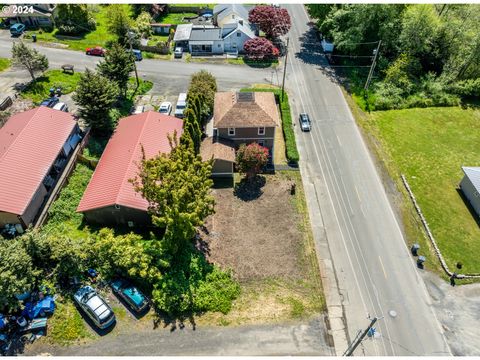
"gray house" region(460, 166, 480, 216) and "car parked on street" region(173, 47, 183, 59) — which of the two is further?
"car parked on street" region(173, 47, 183, 59)

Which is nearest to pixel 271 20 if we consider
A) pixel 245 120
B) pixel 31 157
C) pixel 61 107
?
pixel 245 120

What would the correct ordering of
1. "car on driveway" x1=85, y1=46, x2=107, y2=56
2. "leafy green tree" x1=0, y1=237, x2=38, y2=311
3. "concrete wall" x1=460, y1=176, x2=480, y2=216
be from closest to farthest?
"leafy green tree" x1=0, y1=237, x2=38, y2=311 < "concrete wall" x1=460, y1=176, x2=480, y2=216 < "car on driveway" x1=85, y1=46, x2=107, y2=56

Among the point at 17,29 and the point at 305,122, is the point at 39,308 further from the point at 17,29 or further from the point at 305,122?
the point at 17,29

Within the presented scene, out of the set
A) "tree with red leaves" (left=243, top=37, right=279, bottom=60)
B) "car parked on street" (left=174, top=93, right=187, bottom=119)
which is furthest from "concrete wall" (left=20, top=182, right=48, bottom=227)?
"tree with red leaves" (left=243, top=37, right=279, bottom=60)

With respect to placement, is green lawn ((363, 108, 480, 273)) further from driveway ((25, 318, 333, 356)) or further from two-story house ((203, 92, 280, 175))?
driveway ((25, 318, 333, 356))

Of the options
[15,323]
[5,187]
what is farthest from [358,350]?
[5,187]

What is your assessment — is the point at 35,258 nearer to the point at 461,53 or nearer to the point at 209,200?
the point at 209,200

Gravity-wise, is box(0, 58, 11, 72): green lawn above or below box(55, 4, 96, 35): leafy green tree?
below
